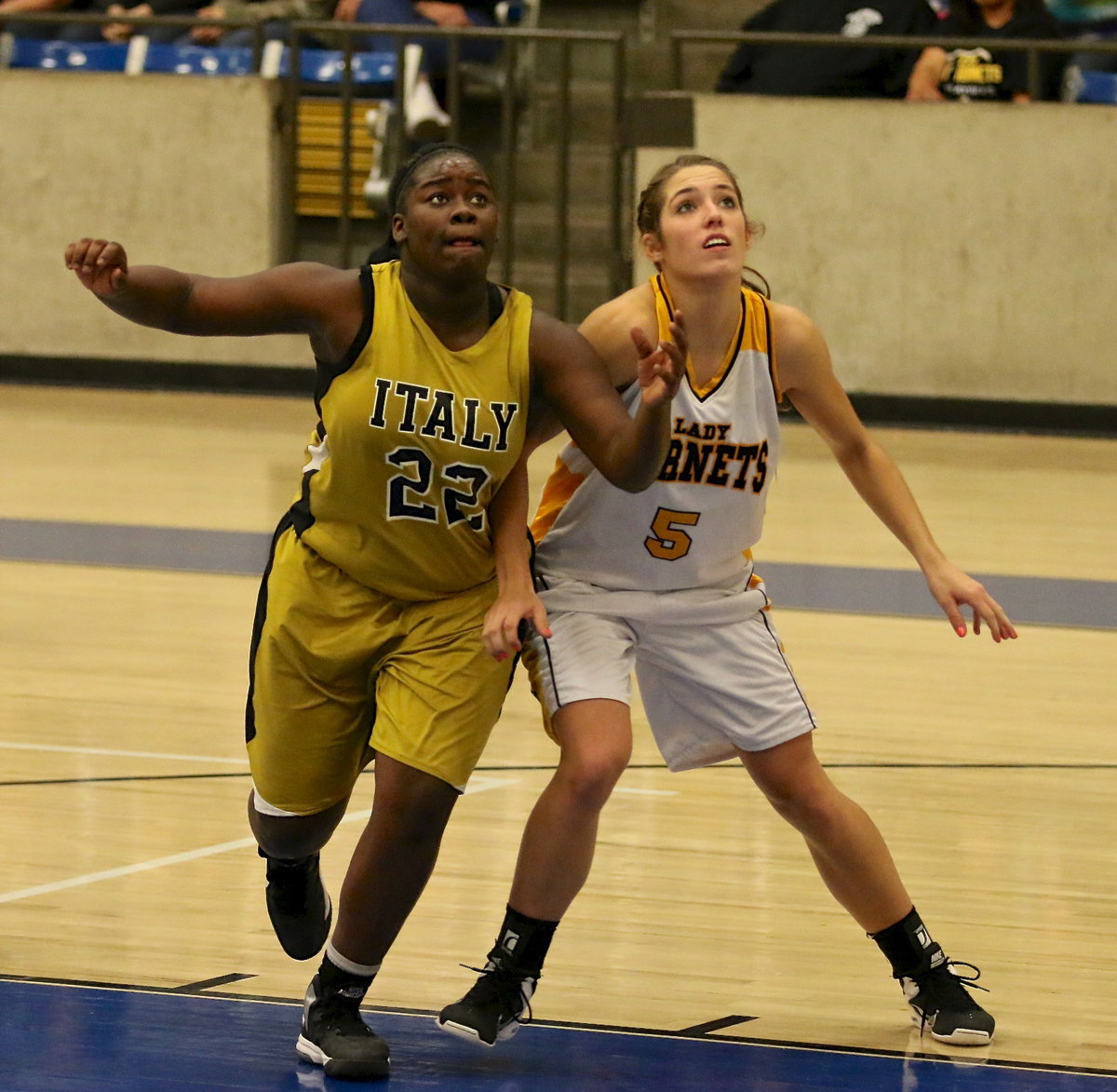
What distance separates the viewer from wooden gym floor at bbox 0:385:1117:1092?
10.3 ft

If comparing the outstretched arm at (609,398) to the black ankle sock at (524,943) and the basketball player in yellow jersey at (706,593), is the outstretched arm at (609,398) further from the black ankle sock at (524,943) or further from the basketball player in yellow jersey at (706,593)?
the black ankle sock at (524,943)

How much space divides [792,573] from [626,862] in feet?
11.3

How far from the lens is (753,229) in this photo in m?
3.38

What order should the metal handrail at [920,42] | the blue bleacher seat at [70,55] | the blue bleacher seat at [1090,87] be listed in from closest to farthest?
the metal handrail at [920,42] → the blue bleacher seat at [1090,87] → the blue bleacher seat at [70,55]

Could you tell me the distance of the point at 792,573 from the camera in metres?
7.54

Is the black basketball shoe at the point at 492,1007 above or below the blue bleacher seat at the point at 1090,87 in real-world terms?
below

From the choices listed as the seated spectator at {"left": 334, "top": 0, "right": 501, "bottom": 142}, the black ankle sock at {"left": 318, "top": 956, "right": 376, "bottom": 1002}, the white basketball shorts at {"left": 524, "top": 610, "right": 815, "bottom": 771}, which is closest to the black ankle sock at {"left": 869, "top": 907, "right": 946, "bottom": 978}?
the white basketball shorts at {"left": 524, "top": 610, "right": 815, "bottom": 771}

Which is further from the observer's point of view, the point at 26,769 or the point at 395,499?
the point at 26,769

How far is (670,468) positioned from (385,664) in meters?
0.54

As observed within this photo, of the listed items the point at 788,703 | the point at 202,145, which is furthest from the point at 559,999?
the point at 202,145

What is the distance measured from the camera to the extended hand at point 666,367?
9.39 ft

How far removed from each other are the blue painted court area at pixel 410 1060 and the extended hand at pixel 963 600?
2.20ft

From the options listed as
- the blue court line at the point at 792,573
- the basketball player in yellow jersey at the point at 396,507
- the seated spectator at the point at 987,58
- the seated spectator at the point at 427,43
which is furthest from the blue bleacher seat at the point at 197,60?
the basketball player in yellow jersey at the point at 396,507

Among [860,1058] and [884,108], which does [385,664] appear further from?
[884,108]
